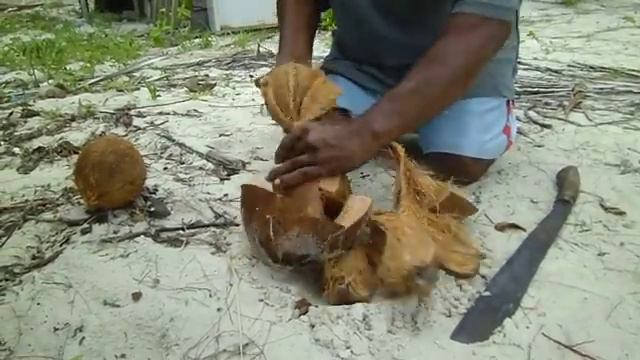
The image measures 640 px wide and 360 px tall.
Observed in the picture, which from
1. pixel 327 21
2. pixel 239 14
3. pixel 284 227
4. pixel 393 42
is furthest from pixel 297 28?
pixel 239 14

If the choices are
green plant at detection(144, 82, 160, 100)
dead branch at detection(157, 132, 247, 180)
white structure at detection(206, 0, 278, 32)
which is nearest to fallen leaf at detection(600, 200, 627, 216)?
dead branch at detection(157, 132, 247, 180)

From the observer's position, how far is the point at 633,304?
1.35m

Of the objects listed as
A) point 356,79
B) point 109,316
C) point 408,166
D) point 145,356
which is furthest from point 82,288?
point 356,79

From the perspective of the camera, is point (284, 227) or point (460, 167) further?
point (460, 167)

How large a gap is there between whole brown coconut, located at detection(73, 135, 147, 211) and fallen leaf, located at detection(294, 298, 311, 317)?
0.52 meters

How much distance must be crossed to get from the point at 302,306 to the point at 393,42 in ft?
2.53

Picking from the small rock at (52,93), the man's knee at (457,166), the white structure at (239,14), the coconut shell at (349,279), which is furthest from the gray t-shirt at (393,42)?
the white structure at (239,14)

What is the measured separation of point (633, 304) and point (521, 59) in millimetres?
1873

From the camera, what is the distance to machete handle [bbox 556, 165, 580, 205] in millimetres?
1708

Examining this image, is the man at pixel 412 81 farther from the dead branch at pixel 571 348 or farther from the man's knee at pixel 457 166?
the dead branch at pixel 571 348

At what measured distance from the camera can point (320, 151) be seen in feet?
4.55

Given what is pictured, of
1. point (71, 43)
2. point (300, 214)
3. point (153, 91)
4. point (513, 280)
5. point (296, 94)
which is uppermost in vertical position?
point (296, 94)

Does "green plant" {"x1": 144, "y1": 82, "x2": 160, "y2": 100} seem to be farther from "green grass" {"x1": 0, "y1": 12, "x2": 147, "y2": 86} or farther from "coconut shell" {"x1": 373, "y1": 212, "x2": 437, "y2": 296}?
"coconut shell" {"x1": 373, "y1": 212, "x2": 437, "y2": 296}

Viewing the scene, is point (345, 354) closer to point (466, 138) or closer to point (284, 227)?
point (284, 227)
